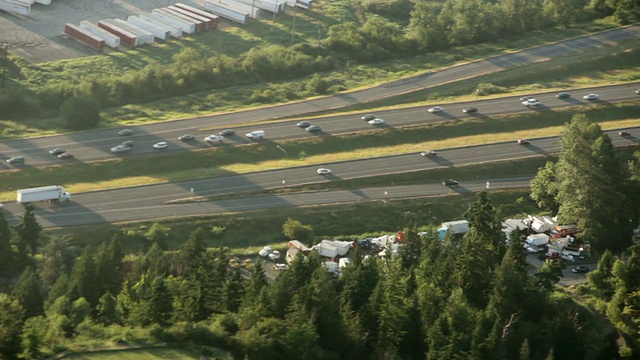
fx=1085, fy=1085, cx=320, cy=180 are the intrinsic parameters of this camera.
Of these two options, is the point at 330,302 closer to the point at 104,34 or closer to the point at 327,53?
the point at 327,53

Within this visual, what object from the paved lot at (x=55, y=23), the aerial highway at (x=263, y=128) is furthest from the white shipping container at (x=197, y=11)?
the aerial highway at (x=263, y=128)

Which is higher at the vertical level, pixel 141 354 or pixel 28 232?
pixel 141 354

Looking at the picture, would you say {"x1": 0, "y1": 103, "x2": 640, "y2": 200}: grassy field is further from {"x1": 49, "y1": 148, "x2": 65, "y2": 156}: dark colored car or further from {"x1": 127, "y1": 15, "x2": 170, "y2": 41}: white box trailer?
{"x1": 127, "y1": 15, "x2": 170, "y2": 41}: white box trailer

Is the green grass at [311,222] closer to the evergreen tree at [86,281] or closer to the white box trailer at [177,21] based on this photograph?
the evergreen tree at [86,281]

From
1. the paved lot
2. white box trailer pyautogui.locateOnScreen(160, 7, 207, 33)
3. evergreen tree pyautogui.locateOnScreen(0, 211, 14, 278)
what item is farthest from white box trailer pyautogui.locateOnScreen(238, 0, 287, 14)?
evergreen tree pyautogui.locateOnScreen(0, 211, 14, 278)

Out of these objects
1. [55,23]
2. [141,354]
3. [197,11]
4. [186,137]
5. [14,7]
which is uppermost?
[197,11]

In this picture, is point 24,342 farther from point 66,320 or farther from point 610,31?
point 610,31

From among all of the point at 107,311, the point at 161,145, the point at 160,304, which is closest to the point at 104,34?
the point at 161,145

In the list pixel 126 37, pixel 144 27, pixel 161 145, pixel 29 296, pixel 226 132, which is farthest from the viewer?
pixel 144 27
